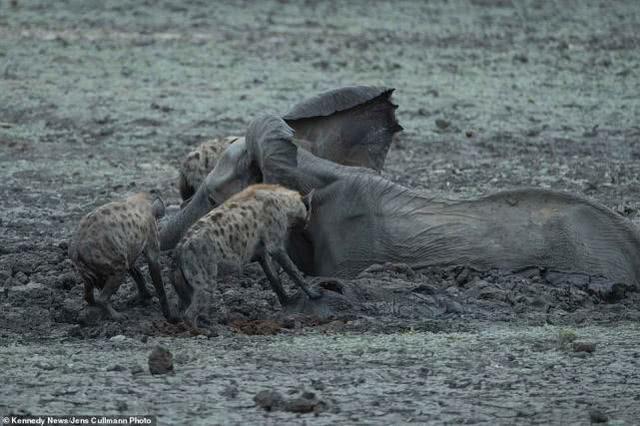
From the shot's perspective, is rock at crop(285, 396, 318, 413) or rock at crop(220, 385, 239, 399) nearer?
rock at crop(285, 396, 318, 413)

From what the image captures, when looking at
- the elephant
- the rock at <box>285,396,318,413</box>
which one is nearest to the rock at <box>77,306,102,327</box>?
the elephant

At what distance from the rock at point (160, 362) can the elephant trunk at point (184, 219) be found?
8.73ft

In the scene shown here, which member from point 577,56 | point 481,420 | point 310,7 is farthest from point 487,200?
point 310,7

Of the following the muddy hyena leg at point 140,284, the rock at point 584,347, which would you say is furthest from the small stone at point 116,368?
the rock at point 584,347

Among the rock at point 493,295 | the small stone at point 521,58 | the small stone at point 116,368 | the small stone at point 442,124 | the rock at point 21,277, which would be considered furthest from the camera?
the small stone at point 521,58

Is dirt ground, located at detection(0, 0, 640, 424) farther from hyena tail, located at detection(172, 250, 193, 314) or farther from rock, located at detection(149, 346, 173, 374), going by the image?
hyena tail, located at detection(172, 250, 193, 314)

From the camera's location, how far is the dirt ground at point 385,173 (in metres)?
7.34

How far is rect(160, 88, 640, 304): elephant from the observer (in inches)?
360

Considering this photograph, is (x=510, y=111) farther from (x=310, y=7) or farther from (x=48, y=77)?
(x=310, y=7)

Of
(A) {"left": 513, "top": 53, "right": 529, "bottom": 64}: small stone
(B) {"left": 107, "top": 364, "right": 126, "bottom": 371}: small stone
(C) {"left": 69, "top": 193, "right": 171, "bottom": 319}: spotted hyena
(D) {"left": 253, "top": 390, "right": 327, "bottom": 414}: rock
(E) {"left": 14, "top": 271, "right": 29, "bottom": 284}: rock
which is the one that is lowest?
(A) {"left": 513, "top": 53, "right": 529, "bottom": 64}: small stone

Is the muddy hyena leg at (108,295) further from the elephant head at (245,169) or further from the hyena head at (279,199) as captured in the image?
the elephant head at (245,169)

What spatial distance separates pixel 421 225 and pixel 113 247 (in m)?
1.92

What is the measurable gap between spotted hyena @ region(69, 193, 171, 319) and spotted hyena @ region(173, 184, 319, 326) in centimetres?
26

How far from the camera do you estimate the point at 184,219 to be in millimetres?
10203
